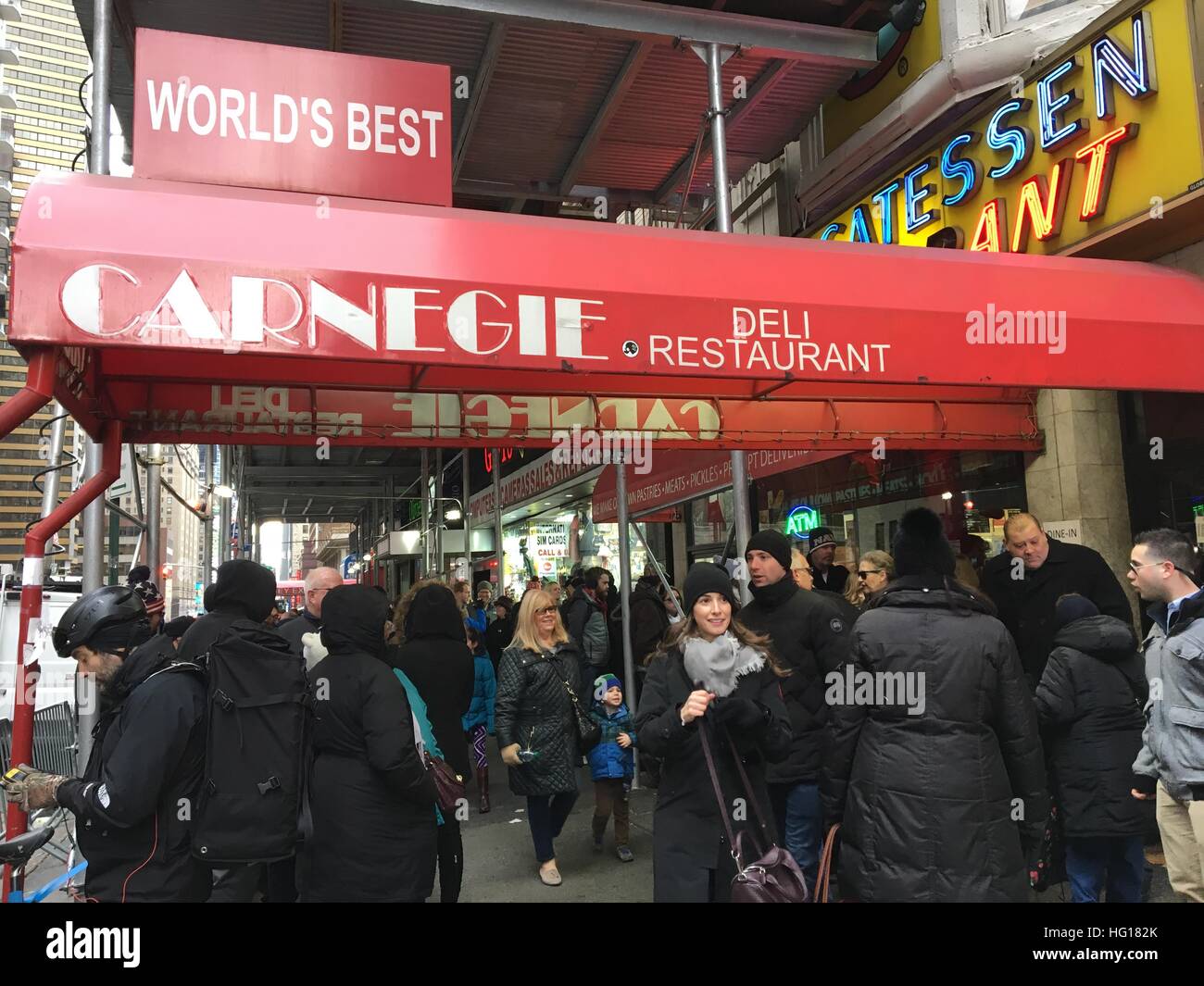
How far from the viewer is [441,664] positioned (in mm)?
5176

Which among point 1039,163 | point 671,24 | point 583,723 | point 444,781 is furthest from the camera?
point 1039,163

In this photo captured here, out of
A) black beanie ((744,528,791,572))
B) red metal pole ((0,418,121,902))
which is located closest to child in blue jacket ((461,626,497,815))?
black beanie ((744,528,791,572))

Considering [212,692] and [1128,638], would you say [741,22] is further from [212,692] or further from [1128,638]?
[212,692]

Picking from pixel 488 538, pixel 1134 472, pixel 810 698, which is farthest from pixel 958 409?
pixel 488 538

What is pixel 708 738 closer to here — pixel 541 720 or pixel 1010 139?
pixel 541 720

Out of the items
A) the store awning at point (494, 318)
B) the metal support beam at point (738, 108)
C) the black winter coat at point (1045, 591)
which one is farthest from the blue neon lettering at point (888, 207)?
the black winter coat at point (1045, 591)

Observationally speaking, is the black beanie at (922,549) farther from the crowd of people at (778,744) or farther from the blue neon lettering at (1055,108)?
the blue neon lettering at (1055,108)

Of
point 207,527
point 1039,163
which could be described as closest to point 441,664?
point 1039,163

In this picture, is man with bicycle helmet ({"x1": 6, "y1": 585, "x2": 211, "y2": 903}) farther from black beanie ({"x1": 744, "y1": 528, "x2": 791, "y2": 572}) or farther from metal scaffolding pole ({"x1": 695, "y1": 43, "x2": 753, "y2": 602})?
metal scaffolding pole ({"x1": 695, "y1": 43, "x2": 753, "y2": 602})

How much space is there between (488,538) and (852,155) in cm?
1506

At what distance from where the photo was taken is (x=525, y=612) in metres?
5.68

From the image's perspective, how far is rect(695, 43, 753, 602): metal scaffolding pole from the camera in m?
6.27

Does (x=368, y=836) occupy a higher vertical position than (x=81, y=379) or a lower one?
lower

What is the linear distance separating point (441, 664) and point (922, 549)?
122 inches
